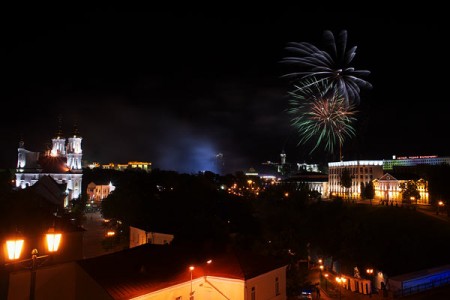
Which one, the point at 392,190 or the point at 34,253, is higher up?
the point at 392,190

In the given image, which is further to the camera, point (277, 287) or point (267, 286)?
point (277, 287)

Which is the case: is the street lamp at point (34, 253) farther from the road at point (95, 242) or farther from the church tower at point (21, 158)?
the church tower at point (21, 158)

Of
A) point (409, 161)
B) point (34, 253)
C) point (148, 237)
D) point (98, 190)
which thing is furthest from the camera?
point (98, 190)

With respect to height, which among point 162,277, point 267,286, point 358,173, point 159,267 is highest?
point 358,173

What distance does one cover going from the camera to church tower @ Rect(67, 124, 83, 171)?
88812 millimetres

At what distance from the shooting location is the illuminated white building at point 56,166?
280 ft

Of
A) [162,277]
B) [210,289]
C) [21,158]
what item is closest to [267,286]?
[210,289]

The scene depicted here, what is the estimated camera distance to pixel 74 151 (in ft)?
294

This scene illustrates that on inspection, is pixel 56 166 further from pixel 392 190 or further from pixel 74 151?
pixel 392 190

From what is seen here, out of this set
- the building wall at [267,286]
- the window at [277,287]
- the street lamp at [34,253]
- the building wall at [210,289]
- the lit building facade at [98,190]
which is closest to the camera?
the street lamp at [34,253]


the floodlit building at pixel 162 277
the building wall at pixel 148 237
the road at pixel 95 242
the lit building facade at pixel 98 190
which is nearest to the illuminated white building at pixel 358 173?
the road at pixel 95 242

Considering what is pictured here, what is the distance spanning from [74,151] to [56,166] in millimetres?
5452

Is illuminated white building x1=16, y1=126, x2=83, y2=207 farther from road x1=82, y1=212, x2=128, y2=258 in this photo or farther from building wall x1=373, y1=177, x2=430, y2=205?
building wall x1=373, y1=177, x2=430, y2=205

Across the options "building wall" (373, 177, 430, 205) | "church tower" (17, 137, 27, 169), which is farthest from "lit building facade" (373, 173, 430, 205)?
"church tower" (17, 137, 27, 169)
